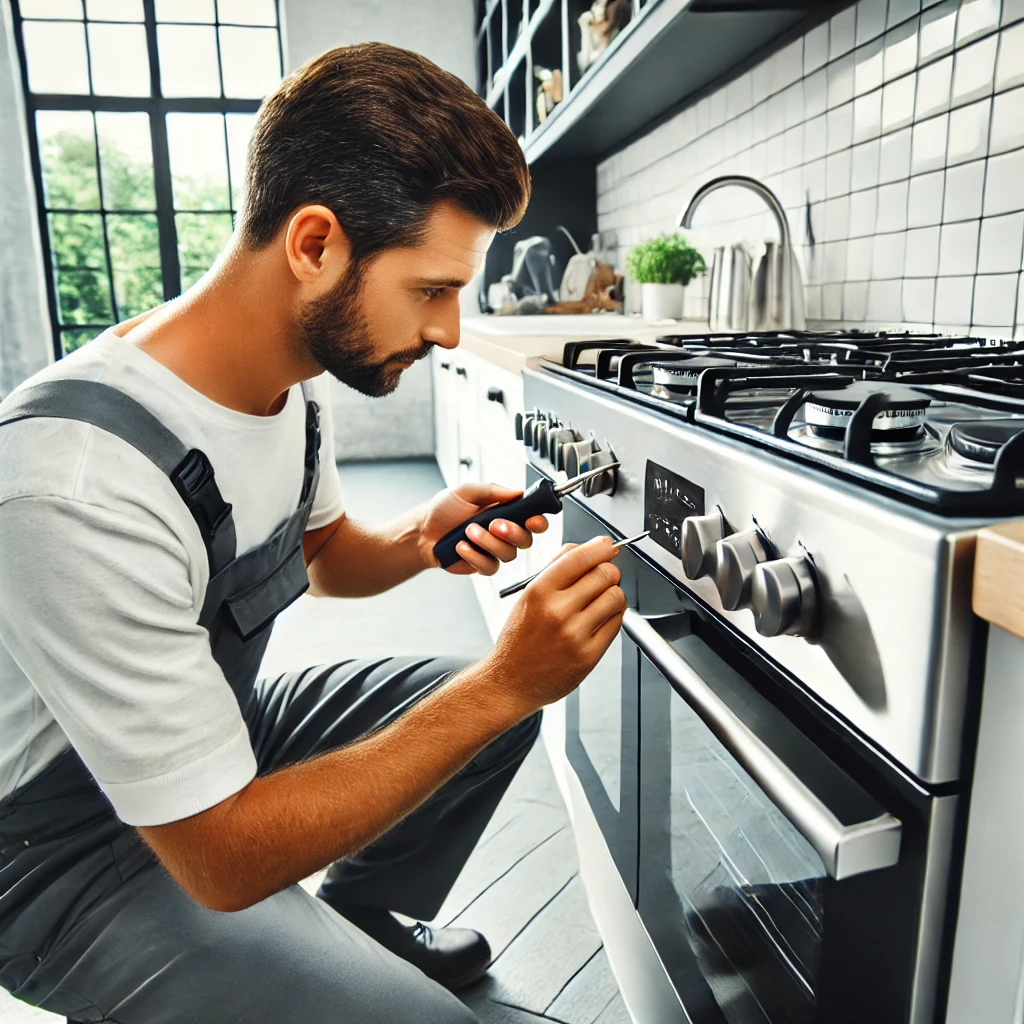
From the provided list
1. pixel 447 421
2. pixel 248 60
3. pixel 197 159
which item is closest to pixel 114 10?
pixel 248 60

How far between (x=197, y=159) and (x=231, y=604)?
4.67 m

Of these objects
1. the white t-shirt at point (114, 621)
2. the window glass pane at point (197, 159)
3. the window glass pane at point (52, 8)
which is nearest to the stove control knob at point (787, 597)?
the white t-shirt at point (114, 621)

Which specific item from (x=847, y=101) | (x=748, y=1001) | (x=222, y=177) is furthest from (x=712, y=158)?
(x=222, y=177)

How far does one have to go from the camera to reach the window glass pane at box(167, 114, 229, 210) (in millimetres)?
4816

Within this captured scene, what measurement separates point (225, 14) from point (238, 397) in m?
4.84

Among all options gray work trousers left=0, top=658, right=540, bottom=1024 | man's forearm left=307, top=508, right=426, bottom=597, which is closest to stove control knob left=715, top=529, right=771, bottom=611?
gray work trousers left=0, top=658, right=540, bottom=1024

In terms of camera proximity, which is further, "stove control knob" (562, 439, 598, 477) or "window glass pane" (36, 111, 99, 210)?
"window glass pane" (36, 111, 99, 210)

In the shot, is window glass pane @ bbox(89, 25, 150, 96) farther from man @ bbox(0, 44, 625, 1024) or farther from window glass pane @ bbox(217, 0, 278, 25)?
man @ bbox(0, 44, 625, 1024)

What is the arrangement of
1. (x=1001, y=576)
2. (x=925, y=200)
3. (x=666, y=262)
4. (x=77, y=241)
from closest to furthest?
1. (x=1001, y=576)
2. (x=925, y=200)
3. (x=666, y=262)
4. (x=77, y=241)

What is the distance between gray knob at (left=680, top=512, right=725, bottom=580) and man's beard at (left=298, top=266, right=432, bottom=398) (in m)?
0.41

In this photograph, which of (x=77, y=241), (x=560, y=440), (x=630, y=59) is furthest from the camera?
(x=77, y=241)

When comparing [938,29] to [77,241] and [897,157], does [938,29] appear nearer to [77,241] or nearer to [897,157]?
[897,157]

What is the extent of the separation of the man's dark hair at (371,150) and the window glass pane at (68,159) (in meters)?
4.67

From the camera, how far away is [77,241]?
16.0ft
